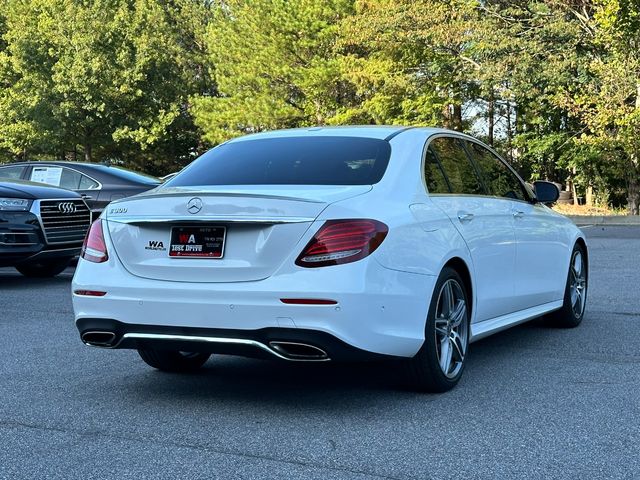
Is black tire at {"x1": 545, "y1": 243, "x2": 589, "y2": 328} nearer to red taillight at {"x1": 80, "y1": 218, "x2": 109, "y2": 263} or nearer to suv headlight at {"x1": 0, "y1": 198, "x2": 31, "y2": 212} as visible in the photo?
red taillight at {"x1": 80, "y1": 218, "x2": 109, "y2": 263}

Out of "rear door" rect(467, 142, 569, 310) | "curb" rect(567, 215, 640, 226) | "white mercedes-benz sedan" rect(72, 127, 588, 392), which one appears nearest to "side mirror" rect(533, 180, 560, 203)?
"rear door" rect(467, 142, 569, 310)

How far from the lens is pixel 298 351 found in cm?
439

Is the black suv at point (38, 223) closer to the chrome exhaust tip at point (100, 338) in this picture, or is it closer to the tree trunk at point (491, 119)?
the chrome exhaust tip at point (100, 338)

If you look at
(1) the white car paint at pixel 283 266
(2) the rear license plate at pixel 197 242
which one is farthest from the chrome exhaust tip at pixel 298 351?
(2) the rear license plate at pixel 197 242

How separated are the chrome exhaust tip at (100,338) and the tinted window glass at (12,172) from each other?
358 inches

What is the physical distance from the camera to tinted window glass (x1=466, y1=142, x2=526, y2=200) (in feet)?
20.4

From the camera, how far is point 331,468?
371cm

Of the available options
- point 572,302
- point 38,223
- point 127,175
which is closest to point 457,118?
point 127,175

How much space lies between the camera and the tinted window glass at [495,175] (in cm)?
622

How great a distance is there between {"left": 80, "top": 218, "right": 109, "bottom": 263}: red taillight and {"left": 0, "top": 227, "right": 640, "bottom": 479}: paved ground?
0.84 metres

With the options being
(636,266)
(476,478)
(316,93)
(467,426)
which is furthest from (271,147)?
(316,93)

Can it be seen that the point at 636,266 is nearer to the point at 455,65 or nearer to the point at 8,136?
the point at 455,65

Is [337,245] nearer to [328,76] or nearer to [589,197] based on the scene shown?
[589,197]

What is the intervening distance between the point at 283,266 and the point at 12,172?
1022cm
